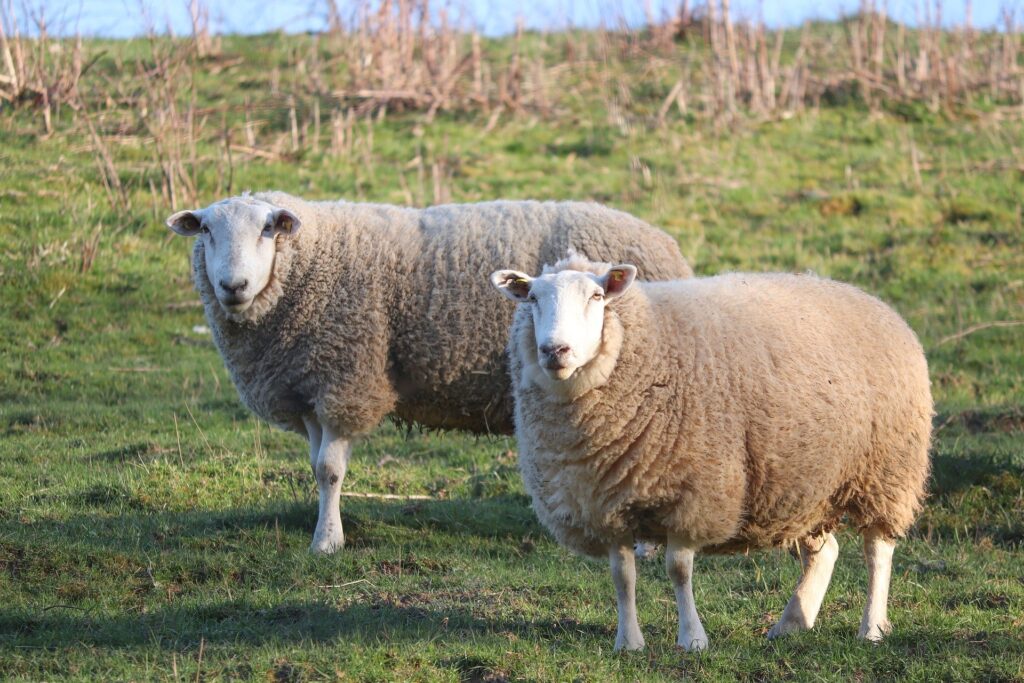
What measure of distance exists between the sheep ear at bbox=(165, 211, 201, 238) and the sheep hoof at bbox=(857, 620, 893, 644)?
4150 mm

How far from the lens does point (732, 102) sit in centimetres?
1678

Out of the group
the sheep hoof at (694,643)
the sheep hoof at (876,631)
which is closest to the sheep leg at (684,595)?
the sheep hoof at (694,643)

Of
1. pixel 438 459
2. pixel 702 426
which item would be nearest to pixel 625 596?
pixel 702 426

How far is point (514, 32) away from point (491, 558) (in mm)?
14285

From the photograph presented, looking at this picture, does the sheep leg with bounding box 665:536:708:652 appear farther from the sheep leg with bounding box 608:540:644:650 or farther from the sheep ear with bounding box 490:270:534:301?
the sheep ear with bounding box 490:270:534:301

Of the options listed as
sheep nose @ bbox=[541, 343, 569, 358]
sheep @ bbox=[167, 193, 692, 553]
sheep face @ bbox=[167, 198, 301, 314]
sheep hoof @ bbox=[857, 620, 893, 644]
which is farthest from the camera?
sheep @ bbox=[167, 193, 692, 553]

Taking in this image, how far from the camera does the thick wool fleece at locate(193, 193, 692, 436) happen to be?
709cm

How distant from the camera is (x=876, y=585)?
222 inches

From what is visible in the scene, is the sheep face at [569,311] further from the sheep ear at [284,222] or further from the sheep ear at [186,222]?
the sheep ear at [186,222]

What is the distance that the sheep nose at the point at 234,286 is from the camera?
22.5 ft

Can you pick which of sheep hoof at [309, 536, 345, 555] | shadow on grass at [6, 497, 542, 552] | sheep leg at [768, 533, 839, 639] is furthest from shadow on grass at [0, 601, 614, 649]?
sheep hoof at [309, 536, 345, 555]

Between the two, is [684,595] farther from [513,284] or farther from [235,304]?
[235,304]

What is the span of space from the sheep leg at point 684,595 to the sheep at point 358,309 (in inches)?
89.9

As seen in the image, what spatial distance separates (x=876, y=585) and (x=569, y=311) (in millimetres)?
1968
